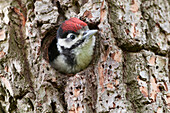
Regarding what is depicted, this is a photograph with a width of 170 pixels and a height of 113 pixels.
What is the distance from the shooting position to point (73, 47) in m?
3.31

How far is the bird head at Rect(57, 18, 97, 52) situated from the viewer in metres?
2.98

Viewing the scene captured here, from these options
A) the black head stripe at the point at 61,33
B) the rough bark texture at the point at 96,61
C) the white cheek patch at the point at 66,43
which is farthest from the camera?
the white cheek patch at the point at 66,43

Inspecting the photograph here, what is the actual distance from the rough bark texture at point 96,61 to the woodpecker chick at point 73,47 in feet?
0.37

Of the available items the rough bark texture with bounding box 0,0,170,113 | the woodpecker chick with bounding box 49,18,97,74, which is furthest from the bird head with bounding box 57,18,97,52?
the rough bark texture with bounding box 0,0,170,113

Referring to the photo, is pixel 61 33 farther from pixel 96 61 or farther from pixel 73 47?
Answer: pixel 96 61

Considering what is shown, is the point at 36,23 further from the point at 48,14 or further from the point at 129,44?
the point at 129,44

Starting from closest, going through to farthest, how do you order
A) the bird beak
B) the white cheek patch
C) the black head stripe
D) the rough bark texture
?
the rough bark texture → the bird beak → the black head stripe → the white cheek patch

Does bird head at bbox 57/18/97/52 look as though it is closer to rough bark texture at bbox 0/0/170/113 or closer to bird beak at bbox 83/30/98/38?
bird beak at bbox 83/30/98/38

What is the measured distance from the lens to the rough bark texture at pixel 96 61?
8.43ft

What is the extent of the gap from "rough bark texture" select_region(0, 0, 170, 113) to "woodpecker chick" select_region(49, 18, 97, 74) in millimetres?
114

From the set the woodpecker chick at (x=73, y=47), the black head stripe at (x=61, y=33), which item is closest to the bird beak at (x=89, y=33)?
the woodpecker chick at (x=73, y=47)

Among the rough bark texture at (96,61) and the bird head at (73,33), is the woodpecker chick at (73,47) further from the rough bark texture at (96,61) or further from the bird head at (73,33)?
the rough bark texture at (96,61)

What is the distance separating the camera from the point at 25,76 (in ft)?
9.78

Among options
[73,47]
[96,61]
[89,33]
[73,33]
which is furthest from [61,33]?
[96,61]
